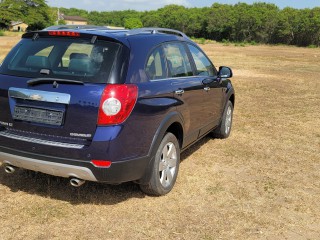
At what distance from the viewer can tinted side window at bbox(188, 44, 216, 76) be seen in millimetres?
5332

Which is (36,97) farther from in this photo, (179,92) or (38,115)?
(179,92)

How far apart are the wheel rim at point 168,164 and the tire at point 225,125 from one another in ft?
7.34

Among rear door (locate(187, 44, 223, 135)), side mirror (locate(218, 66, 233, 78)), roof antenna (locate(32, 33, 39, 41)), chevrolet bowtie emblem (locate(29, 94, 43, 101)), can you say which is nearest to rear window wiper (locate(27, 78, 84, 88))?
chevrolet bowtie emblem (locate(29, 94, 43, 101))

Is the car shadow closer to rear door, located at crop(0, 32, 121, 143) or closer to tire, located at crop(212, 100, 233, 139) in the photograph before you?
rear door, located at crop(0, 32, 121, 143)

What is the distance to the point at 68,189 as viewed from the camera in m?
4.44

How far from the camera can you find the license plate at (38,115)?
3.61 metres

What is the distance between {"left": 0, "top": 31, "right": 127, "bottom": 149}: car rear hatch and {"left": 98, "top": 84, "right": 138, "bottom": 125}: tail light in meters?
0.05

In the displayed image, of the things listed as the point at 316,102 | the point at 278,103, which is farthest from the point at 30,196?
the point at 316,102

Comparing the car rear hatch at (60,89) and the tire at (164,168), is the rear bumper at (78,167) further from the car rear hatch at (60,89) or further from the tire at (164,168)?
the tire at (164,168)

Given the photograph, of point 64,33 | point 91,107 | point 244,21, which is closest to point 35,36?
point 64,33

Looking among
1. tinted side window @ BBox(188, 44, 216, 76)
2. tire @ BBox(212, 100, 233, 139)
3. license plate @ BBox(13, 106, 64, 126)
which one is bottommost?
tire @ BBox(212, 100, 233, 139)

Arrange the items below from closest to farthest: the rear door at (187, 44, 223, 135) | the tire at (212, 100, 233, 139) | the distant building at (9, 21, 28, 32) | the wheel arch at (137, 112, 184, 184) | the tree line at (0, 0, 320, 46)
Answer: the wheel arch at (137, 112, 184, 184) → the rear door at (187, 44, 223, 135) → the tire at (212, 100, 233, 139) → the tree line at (0, 0, 320, 46) → the distant building at (9, 21, 28, 32)

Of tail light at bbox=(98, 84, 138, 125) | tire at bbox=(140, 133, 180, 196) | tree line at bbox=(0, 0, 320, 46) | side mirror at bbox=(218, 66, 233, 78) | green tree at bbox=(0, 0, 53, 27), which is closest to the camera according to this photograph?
tail light at bbox=(98, 84, 138, 125)

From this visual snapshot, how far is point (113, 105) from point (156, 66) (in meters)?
0.90
